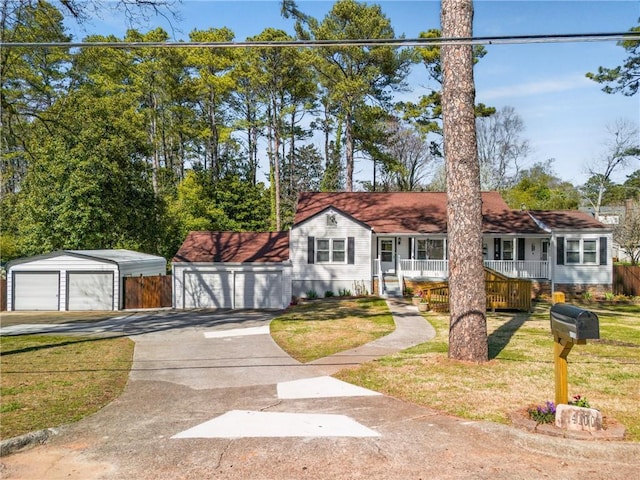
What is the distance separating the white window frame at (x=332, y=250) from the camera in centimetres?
2370

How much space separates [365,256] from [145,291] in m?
11.4

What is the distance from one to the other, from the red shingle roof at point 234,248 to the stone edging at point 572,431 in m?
16.9

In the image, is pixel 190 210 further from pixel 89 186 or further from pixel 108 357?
pixel 108 357

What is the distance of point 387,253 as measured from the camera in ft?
82.9

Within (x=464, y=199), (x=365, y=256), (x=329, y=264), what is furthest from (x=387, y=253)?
(x=464, y=199)

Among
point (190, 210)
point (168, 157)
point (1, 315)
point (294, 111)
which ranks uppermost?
point (294, 111)

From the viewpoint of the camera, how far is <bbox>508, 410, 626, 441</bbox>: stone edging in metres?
5.14

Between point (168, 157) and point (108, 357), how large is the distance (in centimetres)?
3520

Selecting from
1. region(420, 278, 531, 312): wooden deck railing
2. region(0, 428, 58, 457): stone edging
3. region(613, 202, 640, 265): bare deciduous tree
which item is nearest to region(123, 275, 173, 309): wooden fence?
region(420, 278, 531, 312): wooden deck railing

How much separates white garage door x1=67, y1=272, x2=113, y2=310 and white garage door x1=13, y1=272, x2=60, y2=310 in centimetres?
72

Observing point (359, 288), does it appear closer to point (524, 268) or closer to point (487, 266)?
point (487, 266)

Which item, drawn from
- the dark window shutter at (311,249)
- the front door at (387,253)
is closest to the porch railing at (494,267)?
the front door at (387,253)

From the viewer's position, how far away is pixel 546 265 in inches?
926

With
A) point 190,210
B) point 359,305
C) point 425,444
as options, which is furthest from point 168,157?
point 425,444
